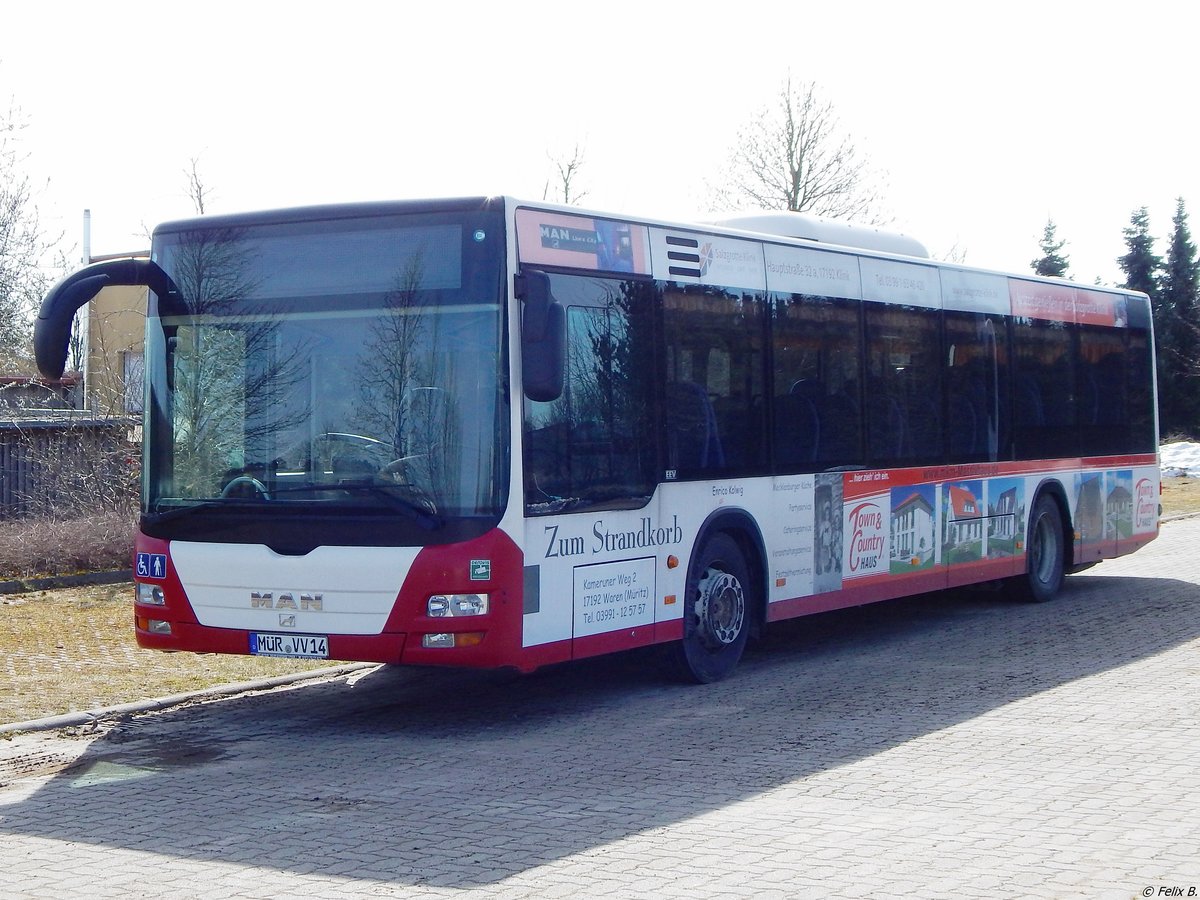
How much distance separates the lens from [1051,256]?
77.3 metres

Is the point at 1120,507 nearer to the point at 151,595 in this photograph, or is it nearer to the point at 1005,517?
the point at 1005,517

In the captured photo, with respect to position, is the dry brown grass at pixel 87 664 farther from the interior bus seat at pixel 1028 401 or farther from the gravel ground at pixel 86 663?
the interior bus seat at pixel 1028 401

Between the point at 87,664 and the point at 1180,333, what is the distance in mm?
65384

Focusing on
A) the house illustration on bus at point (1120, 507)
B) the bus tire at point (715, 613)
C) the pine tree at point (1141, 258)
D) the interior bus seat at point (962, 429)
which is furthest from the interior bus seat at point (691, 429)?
the pine tree at point (1141, 258)

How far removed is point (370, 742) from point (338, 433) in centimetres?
182

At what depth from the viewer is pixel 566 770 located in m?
8.14

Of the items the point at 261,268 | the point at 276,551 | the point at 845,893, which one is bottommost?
the point at 845,893

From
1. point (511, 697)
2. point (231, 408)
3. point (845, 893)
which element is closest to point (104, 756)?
point (231, 408)

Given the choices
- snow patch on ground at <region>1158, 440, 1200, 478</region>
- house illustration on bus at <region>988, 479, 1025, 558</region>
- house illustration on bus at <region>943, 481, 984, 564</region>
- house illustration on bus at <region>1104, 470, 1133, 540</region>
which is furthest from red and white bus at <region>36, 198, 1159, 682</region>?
snow patch on ground at <region>1158, 440, 1200, 478</region>

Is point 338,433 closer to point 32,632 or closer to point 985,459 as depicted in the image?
point 32,632

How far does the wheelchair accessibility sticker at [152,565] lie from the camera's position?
9.41m

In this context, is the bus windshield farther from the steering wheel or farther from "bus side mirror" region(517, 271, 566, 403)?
"bus side mirror" region(517, 271, 566, 403)

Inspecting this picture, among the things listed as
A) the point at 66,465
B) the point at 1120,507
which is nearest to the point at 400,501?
the point at 66,465

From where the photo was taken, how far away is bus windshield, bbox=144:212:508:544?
871 cm
